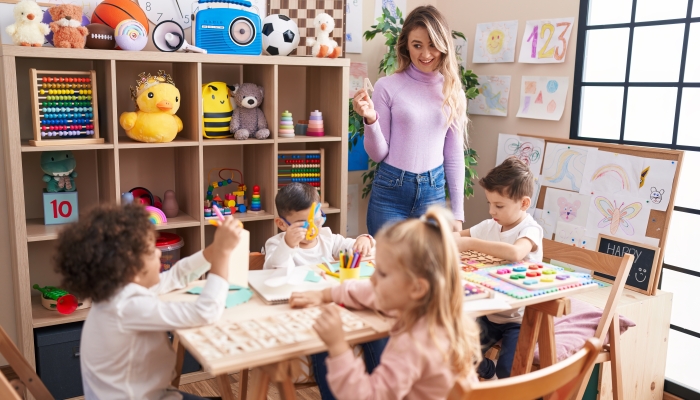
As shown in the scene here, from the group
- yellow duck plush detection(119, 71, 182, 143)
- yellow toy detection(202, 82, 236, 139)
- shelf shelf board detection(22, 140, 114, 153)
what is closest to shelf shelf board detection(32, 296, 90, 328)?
shelf shelf board detection(22, 140, 114, 153)

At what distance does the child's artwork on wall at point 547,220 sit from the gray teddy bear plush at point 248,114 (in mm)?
1365

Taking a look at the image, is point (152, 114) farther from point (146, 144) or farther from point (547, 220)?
point (547, 220)

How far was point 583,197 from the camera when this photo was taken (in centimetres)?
289

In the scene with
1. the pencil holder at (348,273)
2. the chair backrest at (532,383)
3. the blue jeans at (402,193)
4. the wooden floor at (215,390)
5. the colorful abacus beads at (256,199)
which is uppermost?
the blue jeans at (402,193)

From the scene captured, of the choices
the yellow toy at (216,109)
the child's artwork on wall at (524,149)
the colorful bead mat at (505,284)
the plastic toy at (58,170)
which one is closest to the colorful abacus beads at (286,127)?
the yellow toy at (216,109)

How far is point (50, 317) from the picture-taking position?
96.5 inches

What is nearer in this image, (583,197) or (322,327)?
(322,327)

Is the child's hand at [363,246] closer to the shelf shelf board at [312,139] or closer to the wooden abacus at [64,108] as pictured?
the shelf shelf board at [312,139]

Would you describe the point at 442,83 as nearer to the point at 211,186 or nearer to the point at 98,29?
the point at 211,186

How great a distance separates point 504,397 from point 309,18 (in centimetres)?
225

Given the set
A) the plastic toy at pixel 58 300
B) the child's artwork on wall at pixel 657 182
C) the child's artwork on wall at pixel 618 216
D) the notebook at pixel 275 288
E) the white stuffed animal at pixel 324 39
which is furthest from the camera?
the white stuffed animal at pixel 324 39

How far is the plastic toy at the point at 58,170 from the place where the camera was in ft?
8.18


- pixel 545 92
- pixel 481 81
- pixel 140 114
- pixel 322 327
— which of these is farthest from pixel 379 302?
pixel 481 81

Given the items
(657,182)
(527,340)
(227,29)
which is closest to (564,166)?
(657,182)
